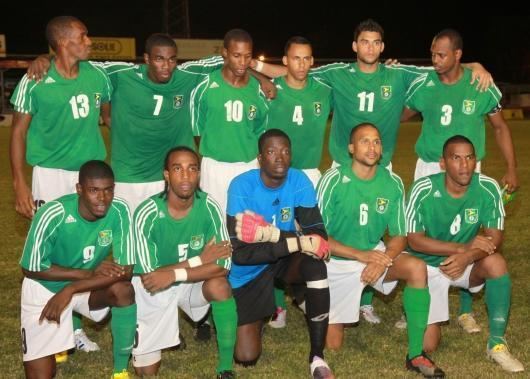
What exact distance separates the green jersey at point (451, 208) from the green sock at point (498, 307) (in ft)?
1.36

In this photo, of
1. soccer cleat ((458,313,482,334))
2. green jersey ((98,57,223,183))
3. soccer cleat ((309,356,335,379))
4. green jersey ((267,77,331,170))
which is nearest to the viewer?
soccer cleat ((309,356,335,379))

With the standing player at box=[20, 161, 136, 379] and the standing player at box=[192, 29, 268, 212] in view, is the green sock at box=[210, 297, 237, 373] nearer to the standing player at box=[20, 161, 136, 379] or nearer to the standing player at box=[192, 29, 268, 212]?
the standing player at box=[20, 161, 136, 379]

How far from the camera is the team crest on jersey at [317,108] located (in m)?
6.08

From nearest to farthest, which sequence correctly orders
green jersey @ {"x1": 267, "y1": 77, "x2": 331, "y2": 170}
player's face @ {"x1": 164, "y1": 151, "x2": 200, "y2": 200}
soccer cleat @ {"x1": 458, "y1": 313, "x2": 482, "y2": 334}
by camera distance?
player's face @ {"x1": 164, "y1": 151, "x2": 200, "y2": 200} → soccer cleat @ {"x1": 458, "y1": 313, "x2": 482, "y2": 334} → green jersey @ {"x1": 267, "y1": 77, "x2": 331, "y2": 170}

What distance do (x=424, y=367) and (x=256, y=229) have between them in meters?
1.27

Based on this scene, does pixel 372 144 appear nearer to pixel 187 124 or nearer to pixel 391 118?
pixel 391 118

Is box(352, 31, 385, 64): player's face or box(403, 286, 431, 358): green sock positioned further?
box(352, 31, 385, 64): player's face

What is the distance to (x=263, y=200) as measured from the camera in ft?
16.3

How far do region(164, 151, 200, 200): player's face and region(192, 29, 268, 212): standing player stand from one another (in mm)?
1112

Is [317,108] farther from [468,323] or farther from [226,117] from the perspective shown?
[468,323]

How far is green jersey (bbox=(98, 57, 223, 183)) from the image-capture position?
5.82 m

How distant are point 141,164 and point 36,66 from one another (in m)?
1.14

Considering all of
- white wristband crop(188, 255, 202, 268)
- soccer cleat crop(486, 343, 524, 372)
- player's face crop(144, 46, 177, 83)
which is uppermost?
player's face crop(144, 46, 177, 83)

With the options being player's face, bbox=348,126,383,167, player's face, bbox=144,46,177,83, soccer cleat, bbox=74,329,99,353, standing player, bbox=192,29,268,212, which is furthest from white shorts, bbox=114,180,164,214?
player's face, bbox=348,126,383,167
